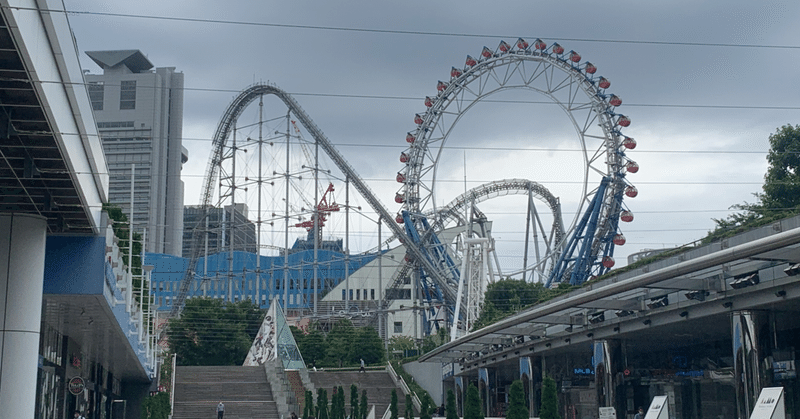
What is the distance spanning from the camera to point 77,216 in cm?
1958

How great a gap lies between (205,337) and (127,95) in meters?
75.9

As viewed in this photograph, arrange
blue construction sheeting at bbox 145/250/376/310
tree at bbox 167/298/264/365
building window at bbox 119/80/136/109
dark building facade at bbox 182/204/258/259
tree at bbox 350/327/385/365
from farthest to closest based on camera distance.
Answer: building window at bbox 119/80/136/109 → blue construction sheeting at bbox 145/250/376/310 → dark building facade at bbox 182/204/258/259 → tree at bbox 350/327/385/365 → tree at bbox 167/298/264/365

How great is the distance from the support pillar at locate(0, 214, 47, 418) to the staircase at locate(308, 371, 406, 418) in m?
32.2

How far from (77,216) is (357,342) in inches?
1922

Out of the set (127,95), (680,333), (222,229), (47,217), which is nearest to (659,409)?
(680,333)

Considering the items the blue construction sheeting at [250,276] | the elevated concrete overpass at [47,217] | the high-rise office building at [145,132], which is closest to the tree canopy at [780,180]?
the elevated concrete overpass at [47,217]

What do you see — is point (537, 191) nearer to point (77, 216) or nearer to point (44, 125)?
point (77, 216)

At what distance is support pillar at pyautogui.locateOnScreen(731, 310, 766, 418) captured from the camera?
65.9 feet

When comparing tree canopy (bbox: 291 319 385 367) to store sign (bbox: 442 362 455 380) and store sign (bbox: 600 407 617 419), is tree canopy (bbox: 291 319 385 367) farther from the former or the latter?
store sign (bbox: 600 407 617 419)

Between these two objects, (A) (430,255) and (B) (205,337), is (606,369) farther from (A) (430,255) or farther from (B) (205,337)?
(B) (205,337)

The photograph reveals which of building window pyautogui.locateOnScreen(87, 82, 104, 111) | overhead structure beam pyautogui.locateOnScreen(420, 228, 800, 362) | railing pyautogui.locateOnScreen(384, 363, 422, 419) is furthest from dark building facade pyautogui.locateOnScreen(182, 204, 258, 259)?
overhead structure beam pyautogui.locateOnScreen(420, 228, 800, 362)

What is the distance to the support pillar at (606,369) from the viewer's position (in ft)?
89.2

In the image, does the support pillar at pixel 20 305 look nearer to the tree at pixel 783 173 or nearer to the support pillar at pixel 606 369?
the support pillar at pixel 606 369

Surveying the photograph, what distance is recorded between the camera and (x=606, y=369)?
2762cm
